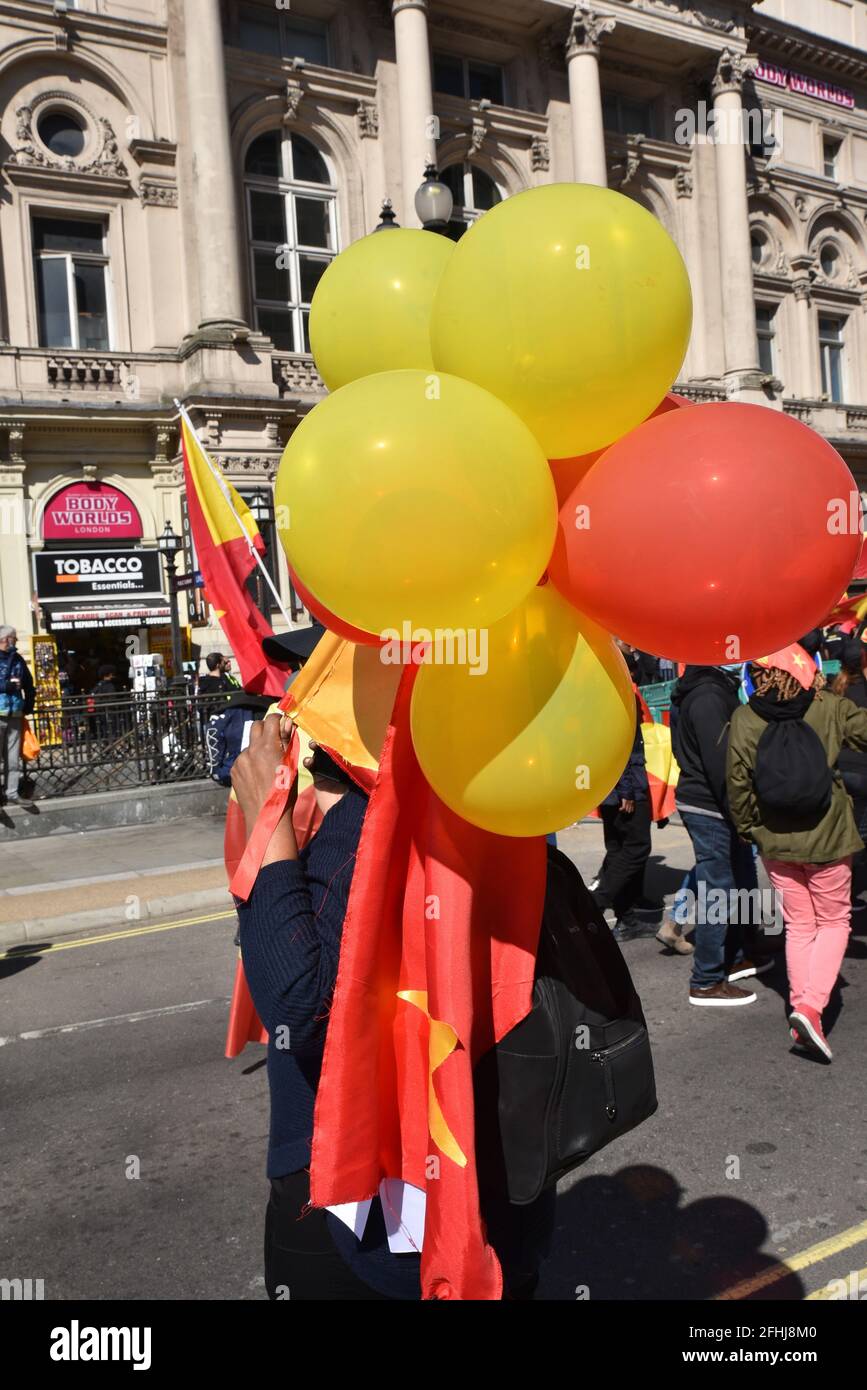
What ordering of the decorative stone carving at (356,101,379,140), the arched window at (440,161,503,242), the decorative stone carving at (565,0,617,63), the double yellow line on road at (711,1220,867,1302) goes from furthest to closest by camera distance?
the arched window at (440,161,503,242), the decorative stone carving at (565,0,617,63), the decorative stone carving at (356,101,379,140), the double yellow line on road at (711,1220,867,1302)

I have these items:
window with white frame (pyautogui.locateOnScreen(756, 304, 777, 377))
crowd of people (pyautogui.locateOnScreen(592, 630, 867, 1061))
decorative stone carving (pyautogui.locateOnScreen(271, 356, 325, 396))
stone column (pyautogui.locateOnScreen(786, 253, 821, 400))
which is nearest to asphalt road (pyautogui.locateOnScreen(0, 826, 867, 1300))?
crowd of people (pyautogui.locateOnScreen(592, 630, 867, 1061))

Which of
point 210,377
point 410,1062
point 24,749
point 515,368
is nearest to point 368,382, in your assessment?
point 515,368

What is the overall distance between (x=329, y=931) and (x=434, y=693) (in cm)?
48

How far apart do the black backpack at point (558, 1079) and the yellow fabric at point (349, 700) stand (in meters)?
0.47

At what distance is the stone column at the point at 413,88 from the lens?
2333 cm

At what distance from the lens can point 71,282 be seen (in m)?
22.0

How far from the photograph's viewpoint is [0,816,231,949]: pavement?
28.7 feet

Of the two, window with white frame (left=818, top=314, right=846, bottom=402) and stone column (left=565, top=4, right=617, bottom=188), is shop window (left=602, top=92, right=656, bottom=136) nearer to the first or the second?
stone column (left=565, top=4, right=617, bottom=188)

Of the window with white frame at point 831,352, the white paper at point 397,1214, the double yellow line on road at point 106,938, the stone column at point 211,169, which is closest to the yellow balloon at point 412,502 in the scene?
the white paper at point 397,1214

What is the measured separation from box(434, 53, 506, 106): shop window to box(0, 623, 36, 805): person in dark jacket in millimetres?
20158

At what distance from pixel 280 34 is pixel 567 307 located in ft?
88.4

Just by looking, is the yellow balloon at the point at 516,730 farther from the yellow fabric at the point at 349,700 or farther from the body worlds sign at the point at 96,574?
the body worlds sign at the point at 96,574

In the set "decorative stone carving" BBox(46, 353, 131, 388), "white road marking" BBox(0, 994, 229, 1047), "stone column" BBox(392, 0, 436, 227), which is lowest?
"white road marking" BBox(0, 994, 229, 1047)

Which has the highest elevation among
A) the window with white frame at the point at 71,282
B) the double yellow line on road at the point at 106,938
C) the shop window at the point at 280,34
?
the shop window at the point at 280,34
